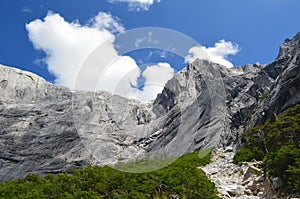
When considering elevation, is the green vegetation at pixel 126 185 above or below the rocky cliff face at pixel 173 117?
below

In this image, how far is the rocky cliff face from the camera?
41156 mm

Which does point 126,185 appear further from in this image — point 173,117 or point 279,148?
point 173,117

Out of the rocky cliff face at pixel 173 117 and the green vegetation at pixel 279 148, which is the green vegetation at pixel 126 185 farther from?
the green vegetation at pixel 279 148

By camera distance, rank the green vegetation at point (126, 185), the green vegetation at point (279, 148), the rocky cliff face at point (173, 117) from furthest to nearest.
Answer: the rocky cliff face at point (173, 117)
the green vegetation at point (126, 185)
the green vegetation at point (279, 148)

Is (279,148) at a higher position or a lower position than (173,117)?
lower

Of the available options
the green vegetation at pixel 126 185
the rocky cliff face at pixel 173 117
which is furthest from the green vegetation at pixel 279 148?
the rocky cliff face at pixel 173 117

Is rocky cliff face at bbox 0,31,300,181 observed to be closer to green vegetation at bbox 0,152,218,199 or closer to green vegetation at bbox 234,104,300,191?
green vegetation at bbox 0,152,218,199

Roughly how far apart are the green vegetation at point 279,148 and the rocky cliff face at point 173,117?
4952 mm

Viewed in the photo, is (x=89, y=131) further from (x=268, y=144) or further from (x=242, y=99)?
(x=242, y=99)

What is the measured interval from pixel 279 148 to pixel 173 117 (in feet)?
152

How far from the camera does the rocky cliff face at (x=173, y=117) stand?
41156 mm

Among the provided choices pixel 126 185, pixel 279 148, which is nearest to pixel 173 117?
pixel 279 148

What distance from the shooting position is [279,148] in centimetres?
2320

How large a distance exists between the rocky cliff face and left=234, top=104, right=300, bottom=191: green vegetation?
4952mm
